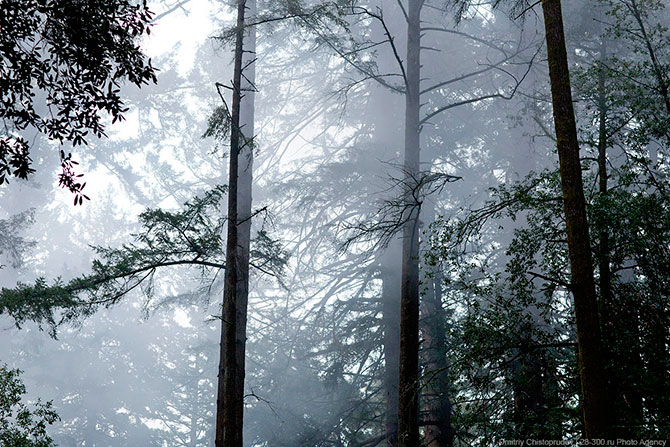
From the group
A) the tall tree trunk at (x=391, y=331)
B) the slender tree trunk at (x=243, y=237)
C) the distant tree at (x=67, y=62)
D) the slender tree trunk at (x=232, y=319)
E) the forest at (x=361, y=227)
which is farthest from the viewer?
the tall tree trunk at (x=391, y=331)

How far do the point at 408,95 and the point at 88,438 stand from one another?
113 ft

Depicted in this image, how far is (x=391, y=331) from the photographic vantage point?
664 inches

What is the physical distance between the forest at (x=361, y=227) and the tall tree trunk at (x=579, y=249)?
22 mm

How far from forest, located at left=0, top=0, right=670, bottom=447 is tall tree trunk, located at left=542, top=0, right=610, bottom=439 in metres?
0.02

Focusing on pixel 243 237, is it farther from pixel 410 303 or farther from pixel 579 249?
pixel 579 249

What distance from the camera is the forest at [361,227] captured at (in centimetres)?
668

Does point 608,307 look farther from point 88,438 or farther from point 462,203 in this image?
point 88,438

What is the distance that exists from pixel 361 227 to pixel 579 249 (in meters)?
3.98

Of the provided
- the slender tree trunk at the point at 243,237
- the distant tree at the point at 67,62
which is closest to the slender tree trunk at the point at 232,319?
the slender tree trunk at the point at 243,237

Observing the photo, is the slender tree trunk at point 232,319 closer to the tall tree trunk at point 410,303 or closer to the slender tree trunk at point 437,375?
the tall tree trunk at point 410,303

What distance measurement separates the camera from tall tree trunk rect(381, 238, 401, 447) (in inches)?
599

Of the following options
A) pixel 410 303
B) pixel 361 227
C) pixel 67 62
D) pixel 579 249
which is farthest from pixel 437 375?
pixel 67 62

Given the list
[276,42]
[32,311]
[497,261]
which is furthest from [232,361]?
[276,42]

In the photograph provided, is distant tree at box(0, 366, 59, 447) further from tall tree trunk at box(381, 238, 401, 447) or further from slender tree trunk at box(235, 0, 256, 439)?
tall tree trunk at box(381, 238, 401, 447)
